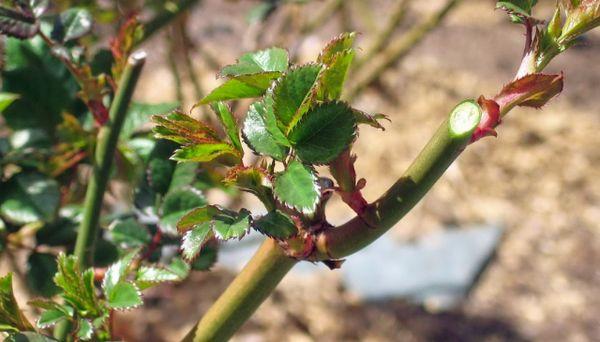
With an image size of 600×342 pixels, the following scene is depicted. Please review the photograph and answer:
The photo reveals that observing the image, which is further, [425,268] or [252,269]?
[425,268]

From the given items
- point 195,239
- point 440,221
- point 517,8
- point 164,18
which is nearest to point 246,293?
point 195,239

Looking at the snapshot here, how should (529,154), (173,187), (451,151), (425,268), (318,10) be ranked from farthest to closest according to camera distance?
(318,10)
(529,154)
(425,268)
(173,187)
(451,151)

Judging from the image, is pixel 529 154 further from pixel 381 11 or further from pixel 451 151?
pixel 451 151

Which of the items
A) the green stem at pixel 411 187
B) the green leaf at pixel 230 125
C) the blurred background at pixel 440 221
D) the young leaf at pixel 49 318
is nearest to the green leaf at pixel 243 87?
the green leaf at pixel 230 125

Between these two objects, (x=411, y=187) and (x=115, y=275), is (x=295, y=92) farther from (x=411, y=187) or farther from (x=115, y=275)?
(x=115, y=275)

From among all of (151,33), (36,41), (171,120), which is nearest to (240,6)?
(151,33)

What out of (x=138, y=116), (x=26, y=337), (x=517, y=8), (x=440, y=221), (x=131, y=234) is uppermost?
(x=440, y=221)
